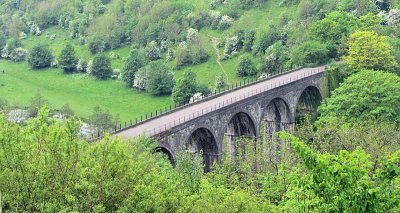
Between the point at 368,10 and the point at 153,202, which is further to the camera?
the point at 368,10

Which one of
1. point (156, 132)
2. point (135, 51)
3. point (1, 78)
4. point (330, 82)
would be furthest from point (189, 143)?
point (1, 78)

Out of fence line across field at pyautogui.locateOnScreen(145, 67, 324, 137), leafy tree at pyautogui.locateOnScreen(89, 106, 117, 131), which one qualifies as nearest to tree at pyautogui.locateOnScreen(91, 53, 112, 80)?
leafy tree at pyautogui.locateOnScreen(89, 106, 117, 131)

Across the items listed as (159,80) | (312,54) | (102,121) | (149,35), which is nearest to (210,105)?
(102,121)

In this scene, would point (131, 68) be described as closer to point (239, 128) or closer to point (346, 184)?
point (239, 128)

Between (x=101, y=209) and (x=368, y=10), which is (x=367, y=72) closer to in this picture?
(x=368, y=10)

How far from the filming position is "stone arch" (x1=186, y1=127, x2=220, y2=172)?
5525cm

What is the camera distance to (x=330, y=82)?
77.4 m

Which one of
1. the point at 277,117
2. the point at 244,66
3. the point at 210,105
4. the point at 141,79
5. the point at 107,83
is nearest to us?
the point at 210,105

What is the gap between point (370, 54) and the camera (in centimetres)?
7525

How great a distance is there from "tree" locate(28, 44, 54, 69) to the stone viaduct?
62968mm

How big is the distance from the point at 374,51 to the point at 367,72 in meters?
11.1

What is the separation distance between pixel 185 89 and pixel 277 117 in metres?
18.6

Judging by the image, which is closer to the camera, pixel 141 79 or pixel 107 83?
pixel 141 79

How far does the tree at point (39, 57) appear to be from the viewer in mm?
122650
